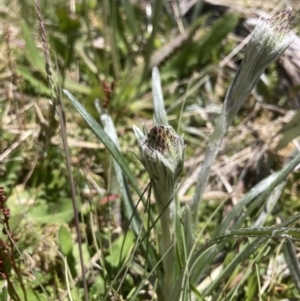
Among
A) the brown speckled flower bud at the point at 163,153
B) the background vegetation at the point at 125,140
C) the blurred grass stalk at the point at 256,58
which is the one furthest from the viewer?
the background vegetation at the point at 125,140

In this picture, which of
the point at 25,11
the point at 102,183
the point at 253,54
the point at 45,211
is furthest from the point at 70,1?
the point at 253,54

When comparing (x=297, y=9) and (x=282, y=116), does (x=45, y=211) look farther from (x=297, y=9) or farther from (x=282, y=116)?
(x=297, y=9)

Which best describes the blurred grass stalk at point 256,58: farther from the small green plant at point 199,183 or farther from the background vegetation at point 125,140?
the background vegetation at point 125,140

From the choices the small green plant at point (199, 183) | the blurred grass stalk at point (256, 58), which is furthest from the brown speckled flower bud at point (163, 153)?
the blurred grass stalk at point (256, 58)

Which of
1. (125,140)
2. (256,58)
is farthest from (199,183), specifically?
(125,140)

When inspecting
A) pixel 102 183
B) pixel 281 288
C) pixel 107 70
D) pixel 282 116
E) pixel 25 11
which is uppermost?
pixel 25 11
